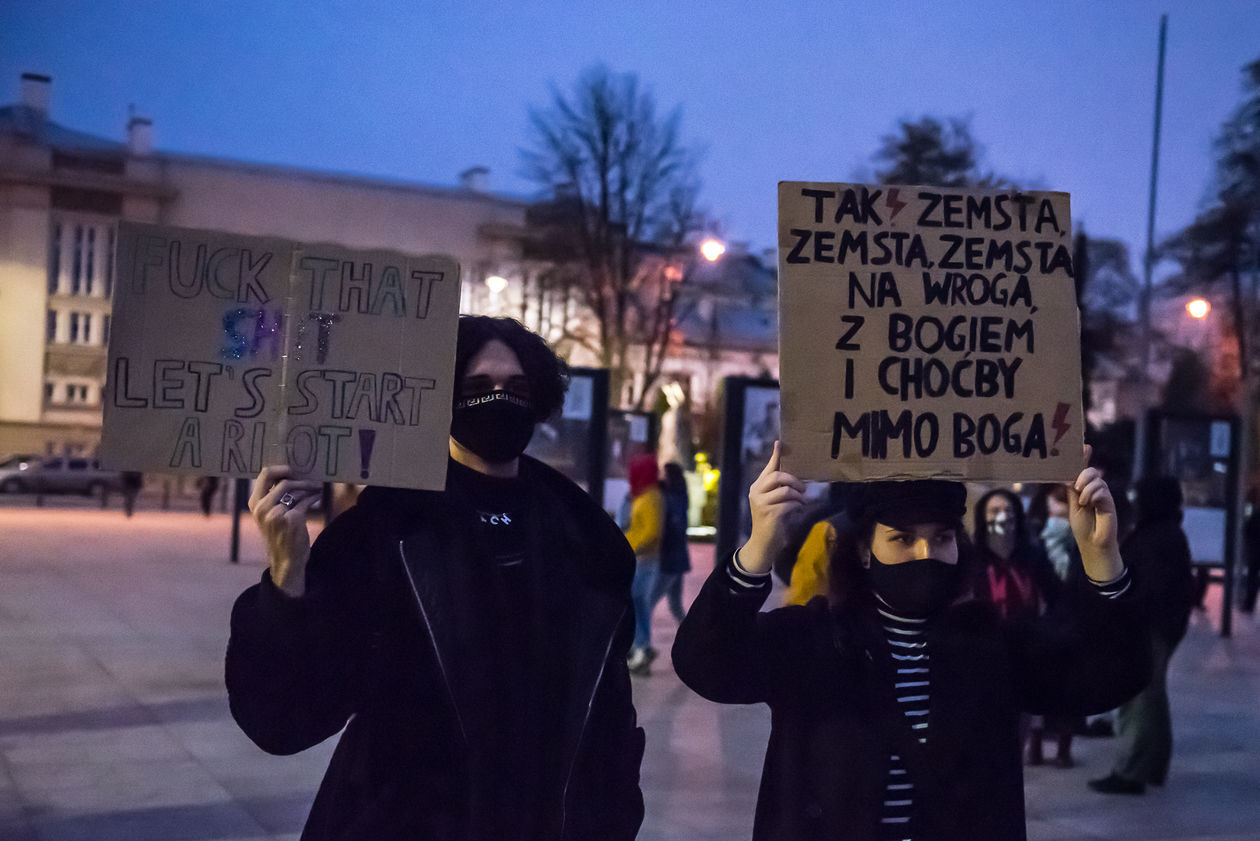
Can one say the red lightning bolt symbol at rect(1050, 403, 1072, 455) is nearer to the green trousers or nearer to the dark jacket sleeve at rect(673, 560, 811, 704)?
the dark jacket sleeve at rect(673, 560, 811, 704)

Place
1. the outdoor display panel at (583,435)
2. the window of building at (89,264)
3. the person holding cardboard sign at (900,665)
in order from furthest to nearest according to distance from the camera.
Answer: the window of building at (89,264) < the outdoor display panel at (583,435) < the person holding cardboard sign at (900,665)

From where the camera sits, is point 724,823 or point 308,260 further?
point 724,823

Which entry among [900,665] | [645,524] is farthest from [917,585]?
[645,524]

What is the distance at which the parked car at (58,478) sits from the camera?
42781 millimetres

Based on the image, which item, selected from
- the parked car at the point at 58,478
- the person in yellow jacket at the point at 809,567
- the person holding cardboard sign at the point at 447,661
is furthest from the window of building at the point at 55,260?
the person holding cardboard sign at the point at 447,661

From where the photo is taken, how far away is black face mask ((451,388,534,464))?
2871mm

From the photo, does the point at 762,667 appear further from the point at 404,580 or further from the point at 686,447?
the point at 686,447

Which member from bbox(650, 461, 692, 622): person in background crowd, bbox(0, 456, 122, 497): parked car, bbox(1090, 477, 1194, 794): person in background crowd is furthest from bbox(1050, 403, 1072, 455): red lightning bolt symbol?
bbox(0, 456, 122, 497): parked car

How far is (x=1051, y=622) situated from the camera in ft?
10.3

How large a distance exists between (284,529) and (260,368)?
39cm

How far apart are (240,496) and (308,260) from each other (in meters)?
16.8

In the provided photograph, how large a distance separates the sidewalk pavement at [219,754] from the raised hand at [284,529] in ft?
12.4

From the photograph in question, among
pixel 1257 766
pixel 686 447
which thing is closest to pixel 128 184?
pixel 686 447

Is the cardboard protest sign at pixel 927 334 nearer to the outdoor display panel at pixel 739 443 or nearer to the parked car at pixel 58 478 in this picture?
the outdoor display panel at pixel 739 443
